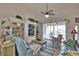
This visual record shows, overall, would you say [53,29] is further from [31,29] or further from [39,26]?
[31,29]

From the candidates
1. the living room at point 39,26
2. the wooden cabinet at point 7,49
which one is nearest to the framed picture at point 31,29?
the living room at point 39,26

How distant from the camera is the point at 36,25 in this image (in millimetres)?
2301

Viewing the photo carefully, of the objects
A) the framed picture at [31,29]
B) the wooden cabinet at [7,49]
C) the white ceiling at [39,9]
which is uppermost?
the white ceiling at [39,9]

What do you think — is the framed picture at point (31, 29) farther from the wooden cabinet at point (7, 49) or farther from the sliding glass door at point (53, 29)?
the wooden cabinet at point (7, 49)

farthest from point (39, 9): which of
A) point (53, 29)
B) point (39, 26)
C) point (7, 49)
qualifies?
point (7, 49)

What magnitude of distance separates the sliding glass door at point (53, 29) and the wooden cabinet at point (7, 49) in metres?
0.51

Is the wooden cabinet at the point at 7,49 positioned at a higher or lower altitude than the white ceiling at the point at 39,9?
lower

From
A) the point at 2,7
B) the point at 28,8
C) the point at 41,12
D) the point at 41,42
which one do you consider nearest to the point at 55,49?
the point at 41,42

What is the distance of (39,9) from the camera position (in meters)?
2.31

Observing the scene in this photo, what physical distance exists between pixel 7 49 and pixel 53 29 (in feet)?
2.48

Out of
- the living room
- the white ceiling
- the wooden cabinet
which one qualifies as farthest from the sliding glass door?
the wooden cabinet

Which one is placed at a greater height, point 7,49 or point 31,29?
point 31,29

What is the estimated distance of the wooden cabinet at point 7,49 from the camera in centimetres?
230

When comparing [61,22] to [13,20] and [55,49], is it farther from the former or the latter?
[13,20]
